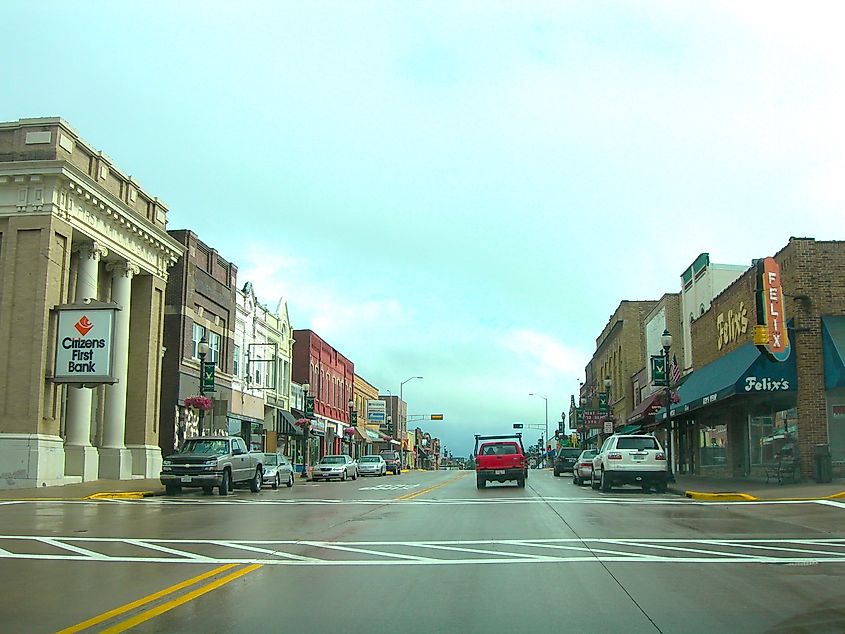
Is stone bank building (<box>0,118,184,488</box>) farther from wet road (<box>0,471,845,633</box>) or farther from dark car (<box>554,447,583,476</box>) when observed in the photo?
dark car (<box>554,447,583,476</box>)

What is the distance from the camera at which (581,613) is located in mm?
7879

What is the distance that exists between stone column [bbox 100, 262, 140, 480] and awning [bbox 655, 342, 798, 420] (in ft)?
77.4

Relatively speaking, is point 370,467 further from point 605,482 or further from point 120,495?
point 605,482

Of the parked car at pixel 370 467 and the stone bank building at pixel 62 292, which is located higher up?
the stone bank building at pixel 62 292

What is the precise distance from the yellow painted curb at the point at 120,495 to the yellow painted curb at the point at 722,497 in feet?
56.7

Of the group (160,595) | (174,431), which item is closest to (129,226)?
(174,431)

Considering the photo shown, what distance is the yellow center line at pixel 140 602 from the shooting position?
7.24 meters

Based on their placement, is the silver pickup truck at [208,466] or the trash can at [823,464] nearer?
the trash can at [823,464]

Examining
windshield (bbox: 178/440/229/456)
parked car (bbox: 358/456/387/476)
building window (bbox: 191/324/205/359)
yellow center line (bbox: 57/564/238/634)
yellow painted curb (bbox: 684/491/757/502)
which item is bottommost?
parked car (bbox: 358/456/387/476)

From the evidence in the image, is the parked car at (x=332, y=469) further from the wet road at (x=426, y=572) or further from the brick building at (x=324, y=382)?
the wet road at (x=426, y=572)

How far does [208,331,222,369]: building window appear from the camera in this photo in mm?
47281

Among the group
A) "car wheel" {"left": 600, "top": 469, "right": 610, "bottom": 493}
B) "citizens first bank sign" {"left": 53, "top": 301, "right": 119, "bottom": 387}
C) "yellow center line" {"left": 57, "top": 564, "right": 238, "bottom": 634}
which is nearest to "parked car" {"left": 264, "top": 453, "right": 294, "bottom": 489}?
"citizens first bank sign" {"left": 53, "top": 301, "right": 119, "bottom": 387}

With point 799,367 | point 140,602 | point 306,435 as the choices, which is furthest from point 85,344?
point 306,435

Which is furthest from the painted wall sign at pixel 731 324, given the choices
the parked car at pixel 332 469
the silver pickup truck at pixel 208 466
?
the parked car at pixel 332 469
